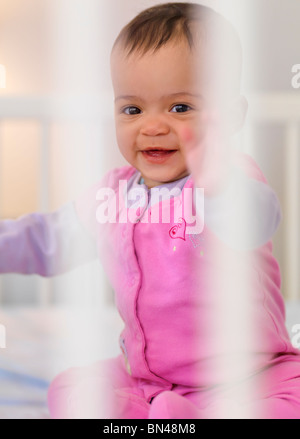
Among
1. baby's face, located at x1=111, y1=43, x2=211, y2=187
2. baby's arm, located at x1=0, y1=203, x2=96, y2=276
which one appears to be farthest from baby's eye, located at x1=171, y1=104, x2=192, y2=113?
baby's arm, located at x1=0, y1=203, x2=96, y2=276

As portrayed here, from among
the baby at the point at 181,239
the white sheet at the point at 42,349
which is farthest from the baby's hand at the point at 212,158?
the white sheet at the point at 42,349

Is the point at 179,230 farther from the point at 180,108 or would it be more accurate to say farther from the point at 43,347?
the point at 43,347

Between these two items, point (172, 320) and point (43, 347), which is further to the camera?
point (43, 347)

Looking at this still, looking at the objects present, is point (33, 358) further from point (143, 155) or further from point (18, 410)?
point (143, 155)

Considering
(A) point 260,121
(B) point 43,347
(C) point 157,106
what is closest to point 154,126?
(C) point 157,106

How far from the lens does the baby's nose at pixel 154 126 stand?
0.44 meters

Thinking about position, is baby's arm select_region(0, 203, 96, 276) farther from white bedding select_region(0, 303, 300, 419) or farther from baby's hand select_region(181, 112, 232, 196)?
baby's hand select_region(181, 112, 232, 196)

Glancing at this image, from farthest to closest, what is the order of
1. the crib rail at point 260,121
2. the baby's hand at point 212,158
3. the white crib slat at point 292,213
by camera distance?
the white crib slat at point 292,213 → the crib rail at point 260,121 → the baby's hand at point 212,158

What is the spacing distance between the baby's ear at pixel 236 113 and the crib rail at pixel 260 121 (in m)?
0.02

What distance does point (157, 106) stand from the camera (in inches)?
17.3

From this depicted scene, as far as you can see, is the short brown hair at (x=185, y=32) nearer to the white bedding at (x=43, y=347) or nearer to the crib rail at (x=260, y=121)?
the crib rail at (x=260, y=121)

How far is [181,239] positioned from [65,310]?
10 cm

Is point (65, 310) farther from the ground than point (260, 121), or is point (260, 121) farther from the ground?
point (260, 121)

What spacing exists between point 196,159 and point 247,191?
40 millimetres
